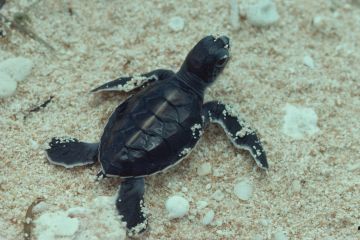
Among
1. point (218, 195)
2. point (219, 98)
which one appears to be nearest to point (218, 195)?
point (218, 195)

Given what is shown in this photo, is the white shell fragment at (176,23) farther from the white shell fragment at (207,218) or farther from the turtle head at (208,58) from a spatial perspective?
the white shell fragment at (207,218)

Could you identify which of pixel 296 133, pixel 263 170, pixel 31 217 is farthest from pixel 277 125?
pixel 31 217

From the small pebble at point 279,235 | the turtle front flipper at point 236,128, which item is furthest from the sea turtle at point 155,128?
the small pebble at point 279,235

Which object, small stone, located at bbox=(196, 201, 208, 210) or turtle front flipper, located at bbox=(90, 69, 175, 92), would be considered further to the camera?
turtle front flipper, located at bbox=(90, 69, 175, 92)

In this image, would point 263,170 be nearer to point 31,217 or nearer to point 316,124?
point 316,124

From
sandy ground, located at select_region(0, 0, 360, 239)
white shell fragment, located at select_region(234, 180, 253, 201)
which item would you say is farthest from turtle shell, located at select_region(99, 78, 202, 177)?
white shell fragment, located at select_region(234, 180, 253, 201)

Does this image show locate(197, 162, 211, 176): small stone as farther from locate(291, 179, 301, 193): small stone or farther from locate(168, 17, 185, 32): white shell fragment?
locate(168, 17, 185, 32): white shell fragment

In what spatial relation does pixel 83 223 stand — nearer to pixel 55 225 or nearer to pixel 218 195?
pixel 55 225
